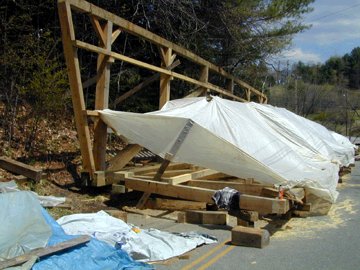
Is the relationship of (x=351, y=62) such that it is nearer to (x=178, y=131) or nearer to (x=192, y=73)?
(x=192, y=73)

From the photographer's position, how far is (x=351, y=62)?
97.3 metres

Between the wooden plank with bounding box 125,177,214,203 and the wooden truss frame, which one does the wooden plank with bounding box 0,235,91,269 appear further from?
the wooden truss frame

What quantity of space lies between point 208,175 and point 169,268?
5038 mm

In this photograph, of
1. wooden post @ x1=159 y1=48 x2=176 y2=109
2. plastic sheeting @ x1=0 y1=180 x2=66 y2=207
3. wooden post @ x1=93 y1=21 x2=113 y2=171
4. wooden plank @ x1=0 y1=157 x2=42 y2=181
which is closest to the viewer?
plastic sheeting @ x1=0 y1=180 x2=66 y2=207

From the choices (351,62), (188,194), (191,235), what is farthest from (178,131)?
(351,62)

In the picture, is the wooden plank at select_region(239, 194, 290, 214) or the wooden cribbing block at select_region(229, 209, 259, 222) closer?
the wooden plank at select_region(239, 194, 290, 214)

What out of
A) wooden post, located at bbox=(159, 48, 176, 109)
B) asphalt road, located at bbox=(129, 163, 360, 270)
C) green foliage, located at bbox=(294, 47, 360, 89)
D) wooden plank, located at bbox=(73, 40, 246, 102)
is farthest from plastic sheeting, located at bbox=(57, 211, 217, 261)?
green foliage, located at bbox=(294, 47, 360, 89)

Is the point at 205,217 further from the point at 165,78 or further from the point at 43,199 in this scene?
the point at 165,78

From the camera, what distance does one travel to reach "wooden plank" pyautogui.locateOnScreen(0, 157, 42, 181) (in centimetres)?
922

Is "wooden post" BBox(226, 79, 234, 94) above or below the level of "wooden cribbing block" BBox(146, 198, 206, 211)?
above

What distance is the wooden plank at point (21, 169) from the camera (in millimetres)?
9219

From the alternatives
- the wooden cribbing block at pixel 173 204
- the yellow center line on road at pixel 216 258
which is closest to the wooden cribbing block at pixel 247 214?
the yellow center line on road at pixel 216 258

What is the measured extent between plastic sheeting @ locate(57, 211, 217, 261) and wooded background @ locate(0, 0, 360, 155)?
511 centimetres

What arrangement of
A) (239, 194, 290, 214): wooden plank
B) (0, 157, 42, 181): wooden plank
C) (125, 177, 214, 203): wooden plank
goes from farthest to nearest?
(0, 157, 42, 181): wooden plank → (125, 177, 214, 203): wooden plank → (239, 194, 290, 214): wooden plank
